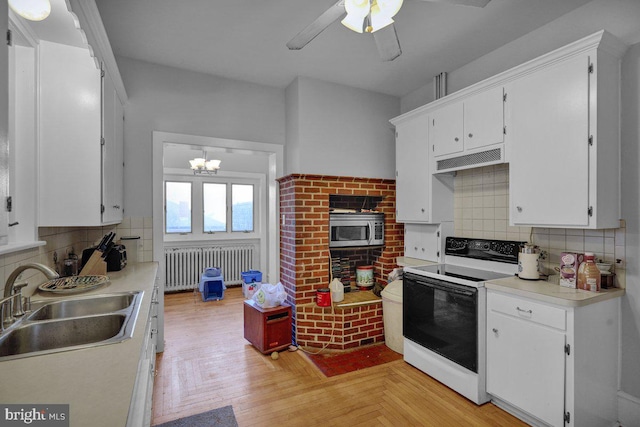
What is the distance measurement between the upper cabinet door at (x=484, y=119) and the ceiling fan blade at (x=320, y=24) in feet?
4.71

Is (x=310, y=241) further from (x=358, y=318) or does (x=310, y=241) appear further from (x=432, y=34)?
(x=432, y=34)

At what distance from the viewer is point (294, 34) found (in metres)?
2.57

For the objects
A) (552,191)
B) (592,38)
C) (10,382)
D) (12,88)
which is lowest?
(10,382)

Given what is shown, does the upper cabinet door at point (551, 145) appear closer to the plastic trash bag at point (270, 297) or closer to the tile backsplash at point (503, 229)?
the tile backsplash at point (503, 229)

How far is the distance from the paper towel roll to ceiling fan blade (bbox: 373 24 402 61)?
5.53ft

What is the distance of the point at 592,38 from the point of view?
6.20 feet

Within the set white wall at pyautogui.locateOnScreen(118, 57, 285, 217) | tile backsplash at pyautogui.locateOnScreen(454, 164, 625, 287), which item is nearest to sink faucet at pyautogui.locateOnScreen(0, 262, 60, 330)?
white wall at pyautogui.locateOnScreen(118, 57, 285, 217)

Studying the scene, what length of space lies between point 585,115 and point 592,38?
1.44 ft

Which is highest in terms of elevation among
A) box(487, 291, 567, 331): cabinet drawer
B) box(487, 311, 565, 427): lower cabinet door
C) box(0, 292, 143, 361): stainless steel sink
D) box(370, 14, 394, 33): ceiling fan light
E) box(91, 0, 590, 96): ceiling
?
box(91, 0, 590, 96): ceiling

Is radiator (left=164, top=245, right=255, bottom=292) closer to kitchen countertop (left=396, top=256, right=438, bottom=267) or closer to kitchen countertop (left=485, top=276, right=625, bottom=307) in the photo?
kitchen countertop (left=396, top=256, right=438, bottom=267)

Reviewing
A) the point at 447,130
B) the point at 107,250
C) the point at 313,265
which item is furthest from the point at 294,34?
the point at 107,250

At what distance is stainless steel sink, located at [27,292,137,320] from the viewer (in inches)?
63.4

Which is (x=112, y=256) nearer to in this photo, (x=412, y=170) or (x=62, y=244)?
(x=62, y=244)

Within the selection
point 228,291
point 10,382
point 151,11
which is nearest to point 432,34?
point 151,11
